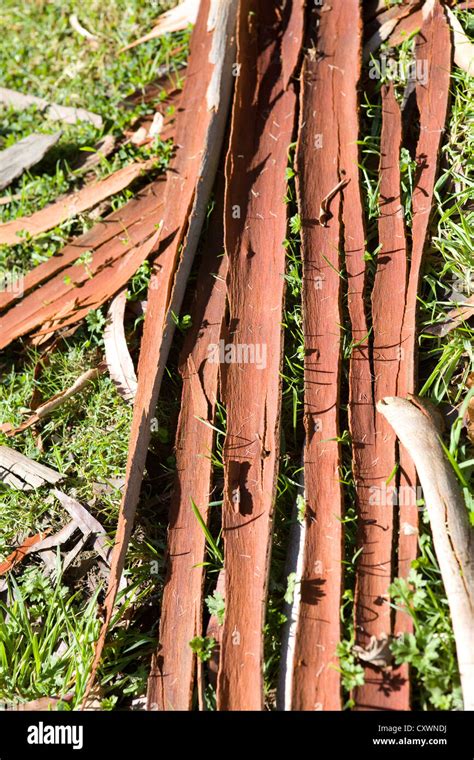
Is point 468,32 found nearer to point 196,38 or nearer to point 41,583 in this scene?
point 196,38

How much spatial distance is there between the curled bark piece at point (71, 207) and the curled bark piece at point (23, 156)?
401 millimetres

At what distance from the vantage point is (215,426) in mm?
3281

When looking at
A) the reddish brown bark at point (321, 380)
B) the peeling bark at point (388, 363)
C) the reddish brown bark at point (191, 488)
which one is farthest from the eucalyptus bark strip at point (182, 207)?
the peeling bark at point (388, 363)

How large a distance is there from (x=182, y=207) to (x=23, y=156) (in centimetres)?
136

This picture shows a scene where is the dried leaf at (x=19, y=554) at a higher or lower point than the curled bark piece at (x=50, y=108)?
lower

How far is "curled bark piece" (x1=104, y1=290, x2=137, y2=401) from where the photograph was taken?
142 inches

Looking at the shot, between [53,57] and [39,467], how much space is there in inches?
120

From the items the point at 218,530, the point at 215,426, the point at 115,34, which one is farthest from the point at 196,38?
the point at 218,530

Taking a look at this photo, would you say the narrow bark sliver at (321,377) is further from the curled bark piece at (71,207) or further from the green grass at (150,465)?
the curled bark piece at (71,207)

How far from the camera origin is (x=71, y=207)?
4.20 m

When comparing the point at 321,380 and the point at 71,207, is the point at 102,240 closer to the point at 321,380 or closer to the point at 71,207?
the point at 71,207

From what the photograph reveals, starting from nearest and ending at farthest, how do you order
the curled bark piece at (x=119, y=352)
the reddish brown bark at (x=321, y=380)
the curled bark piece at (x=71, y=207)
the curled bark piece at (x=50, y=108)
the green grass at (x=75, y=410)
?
the reddish brown bark at (x=321, y=380) → the green grass at (x=75, y=410) → the curled bark piece at (x=119, y=352) → the curled bark piece at (x=71, y=207) → the curled bark piece at (x=50, y=108)

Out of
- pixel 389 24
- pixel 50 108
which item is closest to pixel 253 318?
pixel 389 24

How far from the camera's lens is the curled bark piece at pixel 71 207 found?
4.14 metres
